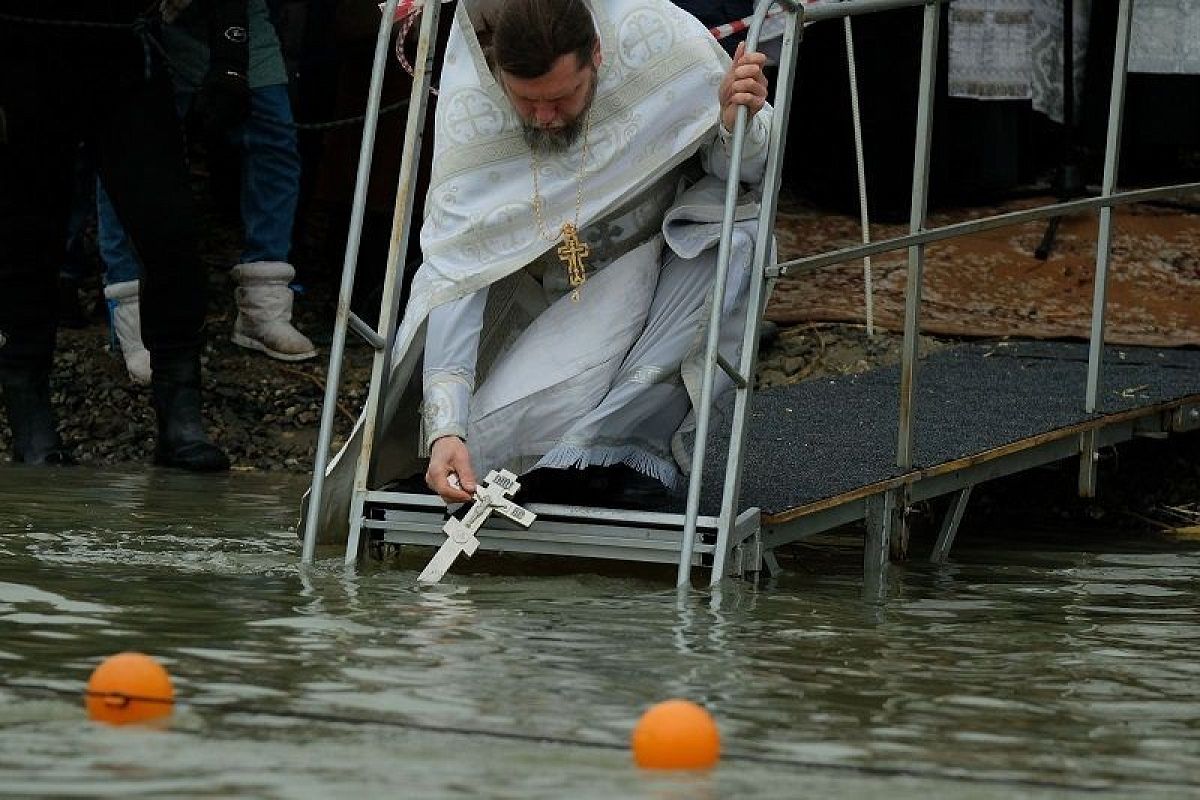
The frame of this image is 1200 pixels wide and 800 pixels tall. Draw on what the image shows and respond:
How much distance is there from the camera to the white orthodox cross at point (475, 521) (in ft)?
17.6

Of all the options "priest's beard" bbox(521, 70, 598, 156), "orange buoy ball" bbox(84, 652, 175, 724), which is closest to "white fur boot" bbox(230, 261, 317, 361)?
"priest's beard" bbox(521, 70, 598, 156)

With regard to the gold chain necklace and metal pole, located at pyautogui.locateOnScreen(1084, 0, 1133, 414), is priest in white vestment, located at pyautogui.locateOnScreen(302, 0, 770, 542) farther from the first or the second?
metal pole, located at pyautogui.locateOnScreen(1084, 0, 1133, 414)

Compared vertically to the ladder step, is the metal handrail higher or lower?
higher

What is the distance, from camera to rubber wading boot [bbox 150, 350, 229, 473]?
7.79 metres

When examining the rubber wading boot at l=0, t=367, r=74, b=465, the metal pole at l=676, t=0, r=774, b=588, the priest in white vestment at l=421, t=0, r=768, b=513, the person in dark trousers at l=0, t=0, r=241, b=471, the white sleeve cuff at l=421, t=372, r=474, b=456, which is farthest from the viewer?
the rubber wading boot at l=0, t=367, r=74, b=465

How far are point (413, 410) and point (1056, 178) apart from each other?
466 centimetres

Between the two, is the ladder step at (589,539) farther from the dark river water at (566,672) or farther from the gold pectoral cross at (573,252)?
the gold pectoral cross at (573,252)

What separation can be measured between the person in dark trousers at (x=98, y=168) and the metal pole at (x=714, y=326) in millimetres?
2817

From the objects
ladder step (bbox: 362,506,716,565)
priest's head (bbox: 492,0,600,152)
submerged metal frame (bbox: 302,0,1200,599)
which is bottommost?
ladder step (bbox: 362,506,716,565)

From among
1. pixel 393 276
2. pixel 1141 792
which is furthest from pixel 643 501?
pixel 1141 792

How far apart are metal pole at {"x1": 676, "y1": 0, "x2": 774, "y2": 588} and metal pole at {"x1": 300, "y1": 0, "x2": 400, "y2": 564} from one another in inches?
32.7

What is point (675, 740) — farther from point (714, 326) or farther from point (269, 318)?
point (269, 318)

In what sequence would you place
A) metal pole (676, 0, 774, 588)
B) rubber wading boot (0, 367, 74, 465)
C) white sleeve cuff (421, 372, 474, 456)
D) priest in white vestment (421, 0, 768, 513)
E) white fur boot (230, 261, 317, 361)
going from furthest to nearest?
white fur boot (230, 261, 317, 361) → rubber wading boot (0, 367, 74, 465) → priest in white vestment (421, 0, 768, 513) → white sleeve cuff (421, 372, 474, 456) → metal pole (676, 0, 774, 588)

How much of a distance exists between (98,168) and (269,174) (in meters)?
1.07
